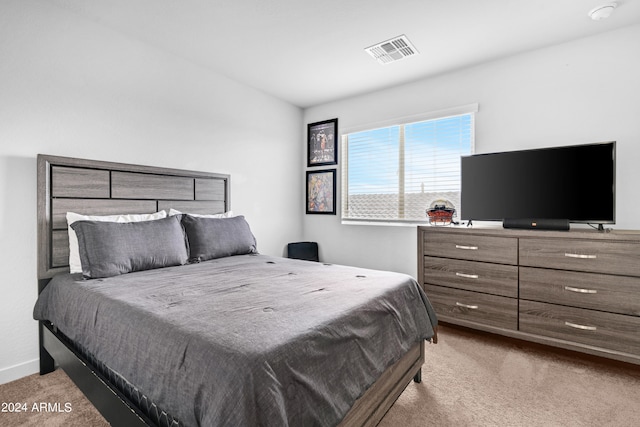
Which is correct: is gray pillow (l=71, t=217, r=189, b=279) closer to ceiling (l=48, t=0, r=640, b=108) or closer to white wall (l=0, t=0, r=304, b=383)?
white wall (l=0, t=0, r=304, b=383)

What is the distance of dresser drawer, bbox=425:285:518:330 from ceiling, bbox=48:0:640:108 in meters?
2.16

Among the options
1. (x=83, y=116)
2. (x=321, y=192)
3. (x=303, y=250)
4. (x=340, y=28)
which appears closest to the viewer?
(x=83, y=116)

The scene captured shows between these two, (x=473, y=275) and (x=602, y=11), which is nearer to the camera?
(x=602, y=11)

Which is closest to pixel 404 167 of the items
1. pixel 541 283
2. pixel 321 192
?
pixel 321 192

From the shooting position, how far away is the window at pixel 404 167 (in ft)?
10.6

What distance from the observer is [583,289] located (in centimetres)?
220

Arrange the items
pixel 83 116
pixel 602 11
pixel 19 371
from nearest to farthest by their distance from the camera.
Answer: pixel 19 371 → pixel 602 11 → pixel 83 116

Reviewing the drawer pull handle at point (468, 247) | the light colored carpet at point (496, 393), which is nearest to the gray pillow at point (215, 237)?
the light colored carpet at point (496, 393)

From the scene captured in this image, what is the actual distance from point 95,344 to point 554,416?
2.40m

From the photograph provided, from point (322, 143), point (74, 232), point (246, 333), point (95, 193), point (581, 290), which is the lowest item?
point (581, 290)

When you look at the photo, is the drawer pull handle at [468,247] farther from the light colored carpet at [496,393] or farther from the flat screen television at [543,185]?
the light colored carpet at [496,393]

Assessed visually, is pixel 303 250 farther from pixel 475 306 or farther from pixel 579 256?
pixel 579 256

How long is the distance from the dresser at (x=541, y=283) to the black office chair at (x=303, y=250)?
162 centimetres

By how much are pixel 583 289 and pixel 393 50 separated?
2420 mm
